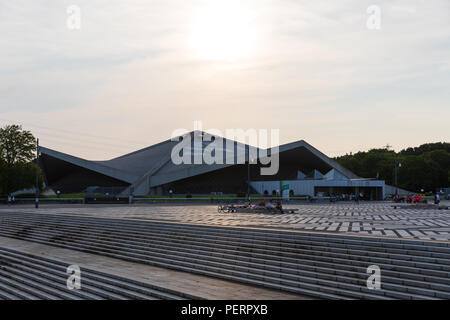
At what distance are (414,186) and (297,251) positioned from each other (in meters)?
62.4

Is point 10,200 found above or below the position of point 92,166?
below

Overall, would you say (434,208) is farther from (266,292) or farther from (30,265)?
(30,265)

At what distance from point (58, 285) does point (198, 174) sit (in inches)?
1562

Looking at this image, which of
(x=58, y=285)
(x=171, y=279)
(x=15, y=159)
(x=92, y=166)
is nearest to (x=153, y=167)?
(x=92, y=166)

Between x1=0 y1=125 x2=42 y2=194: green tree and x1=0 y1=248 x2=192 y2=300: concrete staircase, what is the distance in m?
28.6

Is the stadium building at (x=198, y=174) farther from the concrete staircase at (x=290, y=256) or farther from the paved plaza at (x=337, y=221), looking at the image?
the concrete staircase at (x=290, y=256)

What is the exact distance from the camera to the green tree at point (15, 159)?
39.7 m

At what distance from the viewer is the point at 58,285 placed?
10938 millimetres

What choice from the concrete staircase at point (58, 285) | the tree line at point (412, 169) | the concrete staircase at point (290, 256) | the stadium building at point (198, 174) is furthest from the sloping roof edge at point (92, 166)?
the concrete staircase at point (58, 285)

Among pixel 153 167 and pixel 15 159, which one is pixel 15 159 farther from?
pixel 153 167

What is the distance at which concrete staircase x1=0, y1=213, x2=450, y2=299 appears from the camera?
9109 mm

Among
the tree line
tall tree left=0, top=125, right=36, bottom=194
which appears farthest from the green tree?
the tree line

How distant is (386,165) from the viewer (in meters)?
72.0
